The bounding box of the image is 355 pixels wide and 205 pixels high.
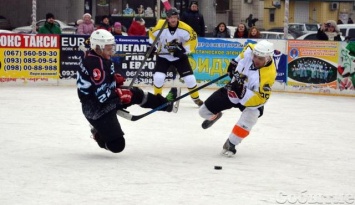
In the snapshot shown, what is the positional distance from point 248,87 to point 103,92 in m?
1.33

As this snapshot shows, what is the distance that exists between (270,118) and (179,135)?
2.16 metres

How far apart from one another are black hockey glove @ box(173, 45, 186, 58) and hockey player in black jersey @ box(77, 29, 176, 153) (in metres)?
3.47

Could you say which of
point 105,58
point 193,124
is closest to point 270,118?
point 193,124

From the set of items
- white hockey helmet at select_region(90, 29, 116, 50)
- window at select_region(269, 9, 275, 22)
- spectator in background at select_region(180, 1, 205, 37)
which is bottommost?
white hockey helmet at select_region(90, 29, 116, 50)

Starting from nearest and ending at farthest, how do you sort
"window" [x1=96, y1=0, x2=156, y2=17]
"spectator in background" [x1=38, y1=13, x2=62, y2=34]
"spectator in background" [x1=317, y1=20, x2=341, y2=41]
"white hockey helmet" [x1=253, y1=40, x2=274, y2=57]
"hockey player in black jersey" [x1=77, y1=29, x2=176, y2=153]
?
"hockey player in black jersey" [x1=77, y1=29, x2=176, y2=153]
"white hockey helmet" [x1=253, y1=40, x2=274, y2=57]
"spectator in background" [x1=317, y1=20, x2=341, y2=41]
"spectator in background" [x1=38, y1=13, x2=62, y2=34]
"window" [x1=96, y1=0, x2=156, y2=17]

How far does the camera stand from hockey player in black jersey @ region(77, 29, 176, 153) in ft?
25.0

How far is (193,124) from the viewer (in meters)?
10.5

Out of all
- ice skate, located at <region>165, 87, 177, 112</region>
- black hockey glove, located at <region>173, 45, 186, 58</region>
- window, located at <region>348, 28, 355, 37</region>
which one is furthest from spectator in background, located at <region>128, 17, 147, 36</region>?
ice skate, located at <region>165, 87, 177, 112</region>

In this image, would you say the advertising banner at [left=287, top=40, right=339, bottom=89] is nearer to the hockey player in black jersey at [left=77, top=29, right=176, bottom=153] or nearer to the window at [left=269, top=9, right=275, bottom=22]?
the hockey player in black jersey at [left=77, top=29, right=176, bottom=153]

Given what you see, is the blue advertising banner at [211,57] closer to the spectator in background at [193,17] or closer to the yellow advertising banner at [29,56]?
the spectator in background at [193,17]

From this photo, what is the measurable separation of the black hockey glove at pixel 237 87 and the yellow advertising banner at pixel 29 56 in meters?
7.31

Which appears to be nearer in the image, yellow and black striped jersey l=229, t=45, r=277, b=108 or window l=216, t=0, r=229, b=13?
yellow and black striped jersey l=229, t=45, r=277, b=108

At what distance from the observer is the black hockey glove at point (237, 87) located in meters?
8.03

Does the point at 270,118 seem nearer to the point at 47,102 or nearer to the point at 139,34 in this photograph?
the point at 47,102
